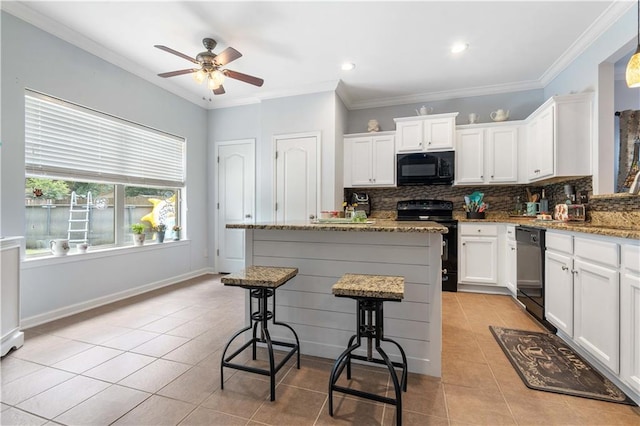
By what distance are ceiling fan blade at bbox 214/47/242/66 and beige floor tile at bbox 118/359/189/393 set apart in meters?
2.62

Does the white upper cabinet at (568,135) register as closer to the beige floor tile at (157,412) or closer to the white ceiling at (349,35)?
the white ceiling at (349,35)

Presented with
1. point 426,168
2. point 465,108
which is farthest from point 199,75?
point 465,108

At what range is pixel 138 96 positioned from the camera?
12.1ft

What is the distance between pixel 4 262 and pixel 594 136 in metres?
Result: 5.28

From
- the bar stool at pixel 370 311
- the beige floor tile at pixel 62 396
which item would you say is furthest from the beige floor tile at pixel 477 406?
the beige floor tile at pixel 62 396

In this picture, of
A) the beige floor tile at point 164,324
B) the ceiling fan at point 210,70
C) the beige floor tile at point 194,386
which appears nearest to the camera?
the beige floor tile at point 194,386

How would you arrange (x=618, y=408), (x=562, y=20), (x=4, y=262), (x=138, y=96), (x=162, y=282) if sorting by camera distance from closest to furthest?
(x=618, y=408)
(x=4, y=262)
(x=562, y=20)
(x=138, y=96)
(x=162, y=282)

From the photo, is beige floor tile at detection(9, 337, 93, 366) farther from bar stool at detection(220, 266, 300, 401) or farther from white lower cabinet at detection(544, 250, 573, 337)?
white lower cabinet at detection(544, 250, 573, 337)

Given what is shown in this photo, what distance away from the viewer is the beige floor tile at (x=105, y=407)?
4.88ft

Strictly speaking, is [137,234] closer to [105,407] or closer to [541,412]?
[105,407]

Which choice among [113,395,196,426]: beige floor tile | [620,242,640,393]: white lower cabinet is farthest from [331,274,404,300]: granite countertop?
[620,242,640,393]: white lower cabinet

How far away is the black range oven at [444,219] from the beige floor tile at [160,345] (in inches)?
126

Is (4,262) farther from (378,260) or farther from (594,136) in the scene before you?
(594,136)

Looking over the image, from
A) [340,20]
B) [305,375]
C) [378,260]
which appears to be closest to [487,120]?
[340,20]
